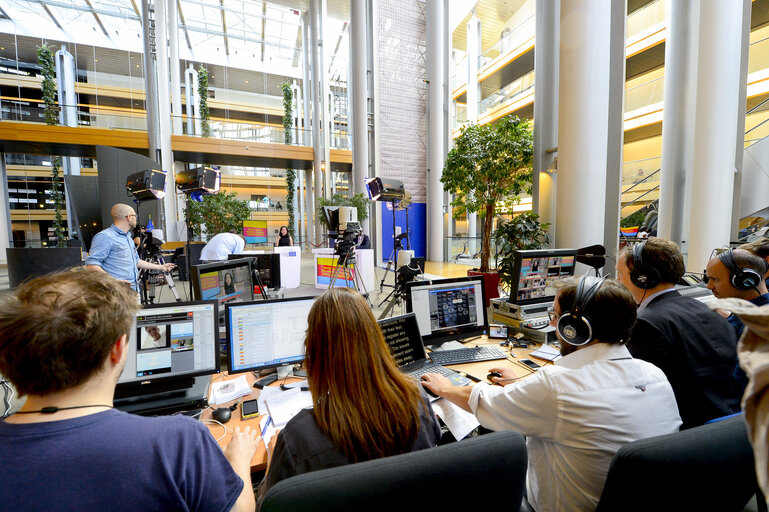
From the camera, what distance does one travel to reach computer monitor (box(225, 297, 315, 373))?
1856 millimetres

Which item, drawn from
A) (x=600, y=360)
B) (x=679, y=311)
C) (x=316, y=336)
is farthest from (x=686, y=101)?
(x=316, y=336)

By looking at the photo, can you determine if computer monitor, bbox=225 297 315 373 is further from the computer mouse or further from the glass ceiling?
the glass ceiling

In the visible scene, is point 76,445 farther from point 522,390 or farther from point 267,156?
point 267,156

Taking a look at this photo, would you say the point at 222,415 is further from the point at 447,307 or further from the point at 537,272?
the point at 537,272

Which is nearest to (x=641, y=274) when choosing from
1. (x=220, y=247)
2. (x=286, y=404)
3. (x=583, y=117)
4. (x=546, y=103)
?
(x=286, y=404)

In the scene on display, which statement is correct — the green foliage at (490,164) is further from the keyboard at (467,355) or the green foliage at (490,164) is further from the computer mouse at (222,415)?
the computer mouse at (222,415)

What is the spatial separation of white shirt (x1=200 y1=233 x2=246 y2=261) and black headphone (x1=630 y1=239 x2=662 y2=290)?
4888 millimetres

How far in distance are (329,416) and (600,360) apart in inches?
36.4

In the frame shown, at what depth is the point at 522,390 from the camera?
124 cm

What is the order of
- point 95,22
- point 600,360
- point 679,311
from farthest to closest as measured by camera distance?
point 95,22 → point 679,311 → point 600,360

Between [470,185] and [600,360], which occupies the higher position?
[470,185]

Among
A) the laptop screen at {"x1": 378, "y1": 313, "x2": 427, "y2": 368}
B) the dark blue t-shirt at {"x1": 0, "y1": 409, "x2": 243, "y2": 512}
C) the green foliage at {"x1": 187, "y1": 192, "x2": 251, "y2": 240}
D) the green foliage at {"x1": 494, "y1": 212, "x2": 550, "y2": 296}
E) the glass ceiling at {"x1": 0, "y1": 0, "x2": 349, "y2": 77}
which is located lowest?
the laptop screen at {"x1": 378, "y1": 313, "x2": 427, "y2": 368}

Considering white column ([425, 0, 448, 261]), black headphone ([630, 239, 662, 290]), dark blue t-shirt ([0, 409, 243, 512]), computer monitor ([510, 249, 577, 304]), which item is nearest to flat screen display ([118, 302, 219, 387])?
dark blue t-shirt ([0, 409, 243, 512])

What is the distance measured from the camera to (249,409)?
5.41 feet
